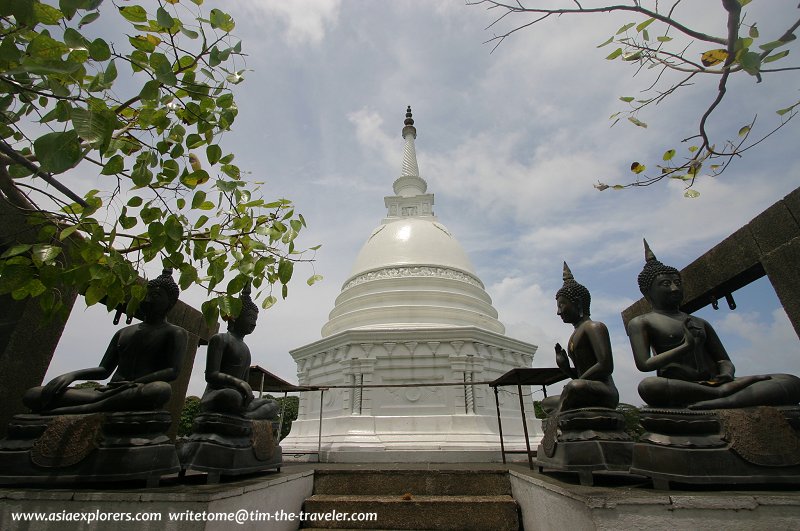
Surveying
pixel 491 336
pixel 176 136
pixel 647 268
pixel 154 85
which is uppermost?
pixel 491 336

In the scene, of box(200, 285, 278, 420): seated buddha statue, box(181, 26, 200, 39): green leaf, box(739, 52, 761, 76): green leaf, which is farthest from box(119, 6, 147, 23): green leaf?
box(739, 52, 761, 76): green leaf

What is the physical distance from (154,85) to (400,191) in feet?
78.6

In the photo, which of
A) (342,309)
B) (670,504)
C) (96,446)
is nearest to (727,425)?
(670,504)

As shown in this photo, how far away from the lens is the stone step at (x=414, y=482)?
612 centimetres

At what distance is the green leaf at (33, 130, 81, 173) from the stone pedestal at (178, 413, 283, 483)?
3.49 m

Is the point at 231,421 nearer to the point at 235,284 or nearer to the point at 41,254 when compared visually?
the point at 235,284

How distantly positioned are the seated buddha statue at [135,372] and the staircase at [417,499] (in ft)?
9.30

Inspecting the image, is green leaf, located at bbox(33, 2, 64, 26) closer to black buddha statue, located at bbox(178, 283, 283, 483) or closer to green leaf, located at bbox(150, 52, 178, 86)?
green leaf, located at bbox(150, 52, 178, 86)

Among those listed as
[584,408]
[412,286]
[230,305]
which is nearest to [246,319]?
[230,305]

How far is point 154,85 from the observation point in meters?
2.92

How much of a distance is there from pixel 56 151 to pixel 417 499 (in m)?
5.71

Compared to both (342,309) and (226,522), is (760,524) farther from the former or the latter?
(342,309)

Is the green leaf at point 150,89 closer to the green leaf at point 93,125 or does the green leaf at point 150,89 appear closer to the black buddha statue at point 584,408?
the green leaf at point 93,125

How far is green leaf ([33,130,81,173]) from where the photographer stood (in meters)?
2.33
